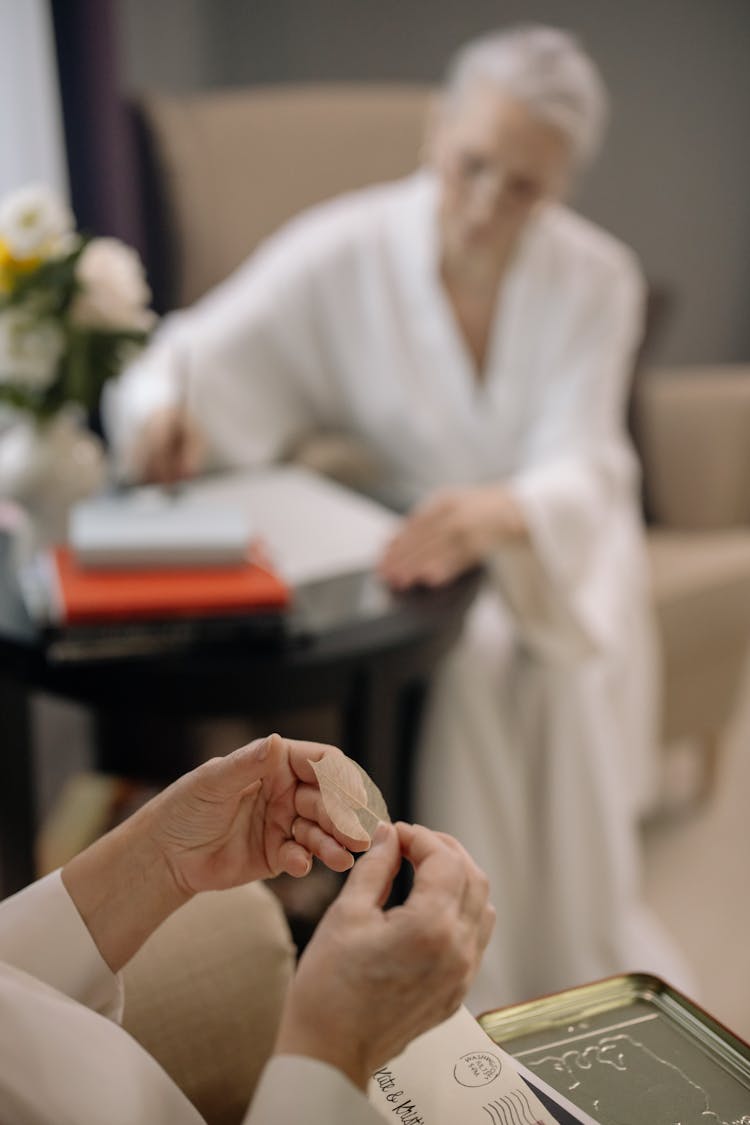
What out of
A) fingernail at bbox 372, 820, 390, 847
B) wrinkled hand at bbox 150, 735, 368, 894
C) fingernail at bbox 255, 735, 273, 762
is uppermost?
fingernail at bbox 255, 735, 273, 762

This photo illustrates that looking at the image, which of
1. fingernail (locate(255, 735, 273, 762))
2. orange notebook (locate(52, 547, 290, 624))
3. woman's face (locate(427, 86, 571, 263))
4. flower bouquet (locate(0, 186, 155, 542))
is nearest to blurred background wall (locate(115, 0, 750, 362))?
woman's face (locate(427, 86, 571, 263))

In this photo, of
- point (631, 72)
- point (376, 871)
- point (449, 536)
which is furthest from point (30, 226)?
point (631, 72)

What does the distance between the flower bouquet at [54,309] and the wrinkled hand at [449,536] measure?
322mm

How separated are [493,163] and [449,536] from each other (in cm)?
49

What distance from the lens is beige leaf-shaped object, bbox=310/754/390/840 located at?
0.41 metres

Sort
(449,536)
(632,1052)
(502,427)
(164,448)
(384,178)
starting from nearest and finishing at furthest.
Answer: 1. (632,1052)
2. (449,536)
3. (164,448)
4. (502,427)
5. (384,178)

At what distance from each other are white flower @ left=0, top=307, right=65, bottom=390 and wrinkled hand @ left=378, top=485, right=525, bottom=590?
1.19ft

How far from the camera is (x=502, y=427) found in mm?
1622

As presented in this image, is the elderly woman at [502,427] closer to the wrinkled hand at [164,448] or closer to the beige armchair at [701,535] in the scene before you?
the wrinkled hand at [164,448]

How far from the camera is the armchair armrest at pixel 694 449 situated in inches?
76.7

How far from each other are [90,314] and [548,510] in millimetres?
569

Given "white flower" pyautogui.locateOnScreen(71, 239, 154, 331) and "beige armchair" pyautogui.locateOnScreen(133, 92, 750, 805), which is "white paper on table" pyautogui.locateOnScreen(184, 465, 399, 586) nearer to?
"white flower" pyautogui.locateOnScreen(71, 239, 154, 331)

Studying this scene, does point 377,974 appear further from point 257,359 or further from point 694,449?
point 694,449

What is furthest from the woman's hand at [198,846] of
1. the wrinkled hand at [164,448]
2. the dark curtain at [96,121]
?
the dark curtain at [96,121]
